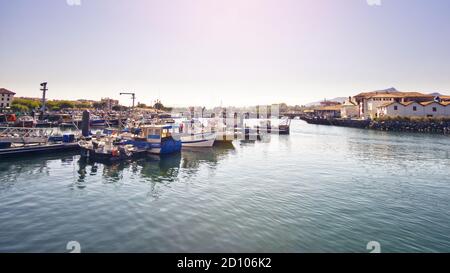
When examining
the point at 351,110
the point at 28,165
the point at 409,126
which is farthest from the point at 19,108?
the point at 351,110

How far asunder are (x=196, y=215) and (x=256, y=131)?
143 feet

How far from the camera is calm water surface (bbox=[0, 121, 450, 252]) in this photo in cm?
962

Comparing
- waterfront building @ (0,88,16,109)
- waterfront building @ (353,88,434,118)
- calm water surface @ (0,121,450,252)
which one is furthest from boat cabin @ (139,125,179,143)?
waterfront building @ (0,88,16,109)

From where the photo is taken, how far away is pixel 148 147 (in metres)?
29.4

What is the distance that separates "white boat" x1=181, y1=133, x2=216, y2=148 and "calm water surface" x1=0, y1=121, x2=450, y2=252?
12.3m

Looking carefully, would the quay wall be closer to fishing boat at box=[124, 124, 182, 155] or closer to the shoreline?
the shoreline

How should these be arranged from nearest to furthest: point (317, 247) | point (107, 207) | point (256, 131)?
point (317, 247) → point (107, 207) → point (256, 131)

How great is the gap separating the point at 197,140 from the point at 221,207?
77.8ft

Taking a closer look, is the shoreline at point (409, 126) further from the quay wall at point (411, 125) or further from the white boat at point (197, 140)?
the white boat at point (197, 140)

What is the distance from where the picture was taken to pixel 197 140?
36.3 m

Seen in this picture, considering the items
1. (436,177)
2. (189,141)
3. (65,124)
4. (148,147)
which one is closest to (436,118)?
(436,177)

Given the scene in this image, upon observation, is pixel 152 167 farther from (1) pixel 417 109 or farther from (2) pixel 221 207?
(1) pixel 417 109
